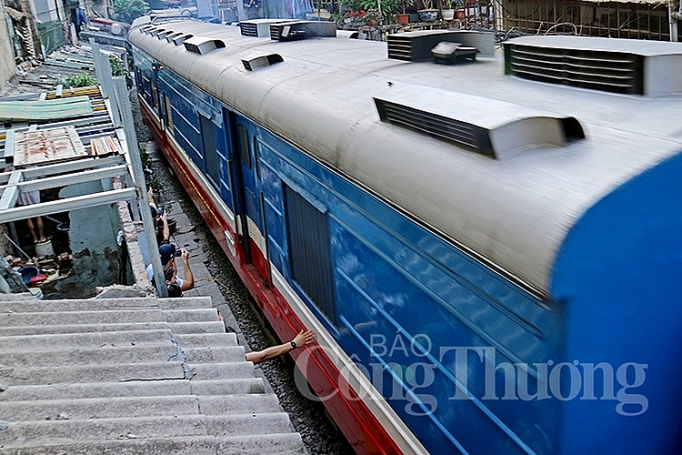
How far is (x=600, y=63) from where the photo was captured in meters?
2.66

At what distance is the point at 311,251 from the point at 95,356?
1640 mm

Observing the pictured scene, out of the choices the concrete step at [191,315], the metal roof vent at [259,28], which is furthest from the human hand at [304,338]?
the metal roof vent at [259,28]

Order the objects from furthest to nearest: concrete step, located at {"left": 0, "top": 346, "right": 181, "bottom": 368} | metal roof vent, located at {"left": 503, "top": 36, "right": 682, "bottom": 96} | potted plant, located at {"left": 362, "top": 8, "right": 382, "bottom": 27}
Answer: potted plant, located at {"left": 362, "top": 8, "right": 382, "bottom": 27}
concrete step, located at {"left": 0, "top": 346, "right": 181, "bottom": 368}
metal roof vent, located at {"left": 503, "top": 36, "right": 682, "bottom": 96}

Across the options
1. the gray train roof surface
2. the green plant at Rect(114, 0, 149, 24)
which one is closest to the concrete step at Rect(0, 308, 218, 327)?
the gray train roof surface

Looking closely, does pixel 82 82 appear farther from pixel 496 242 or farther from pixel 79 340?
pixel 496 242

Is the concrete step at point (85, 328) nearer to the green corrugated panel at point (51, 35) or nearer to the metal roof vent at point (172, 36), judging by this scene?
the metal roof vent at point (172, 36)

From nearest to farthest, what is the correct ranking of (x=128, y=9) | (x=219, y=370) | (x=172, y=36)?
(x=219, y=370), (x=172, y=36), (x=128, y=9)

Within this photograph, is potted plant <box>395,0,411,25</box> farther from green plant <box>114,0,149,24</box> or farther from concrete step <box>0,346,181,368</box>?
green plant <box>114,0,149,24</box>

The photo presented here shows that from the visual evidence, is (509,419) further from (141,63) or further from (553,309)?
(141,63)

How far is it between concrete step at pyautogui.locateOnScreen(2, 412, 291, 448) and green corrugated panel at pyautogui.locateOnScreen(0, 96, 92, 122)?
5285 mm

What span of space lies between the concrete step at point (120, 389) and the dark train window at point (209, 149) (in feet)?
13.4

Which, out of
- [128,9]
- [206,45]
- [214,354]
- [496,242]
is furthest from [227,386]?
[128,9]

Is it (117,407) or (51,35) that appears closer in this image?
(117,407)

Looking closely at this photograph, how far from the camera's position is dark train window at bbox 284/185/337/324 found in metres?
3.90
